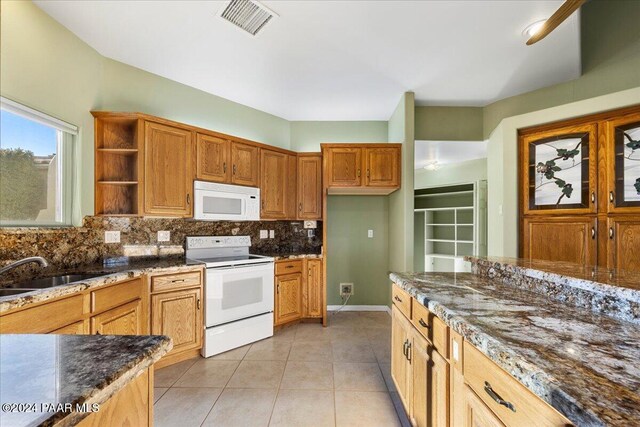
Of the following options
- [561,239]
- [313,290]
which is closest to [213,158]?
[313,290]

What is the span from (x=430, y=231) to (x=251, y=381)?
488 cm

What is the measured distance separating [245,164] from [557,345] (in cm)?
289

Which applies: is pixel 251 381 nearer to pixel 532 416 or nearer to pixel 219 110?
pixel 532 416

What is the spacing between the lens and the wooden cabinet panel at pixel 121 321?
5.90ft

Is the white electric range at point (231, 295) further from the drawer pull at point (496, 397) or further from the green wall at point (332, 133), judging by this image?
the drawer pull at point (496, 397)

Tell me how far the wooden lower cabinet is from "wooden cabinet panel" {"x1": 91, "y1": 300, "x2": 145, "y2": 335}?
4.69 ft

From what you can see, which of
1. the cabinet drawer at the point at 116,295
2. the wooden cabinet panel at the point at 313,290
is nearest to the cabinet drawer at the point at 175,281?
the cabinet drawer at the point at 116,295

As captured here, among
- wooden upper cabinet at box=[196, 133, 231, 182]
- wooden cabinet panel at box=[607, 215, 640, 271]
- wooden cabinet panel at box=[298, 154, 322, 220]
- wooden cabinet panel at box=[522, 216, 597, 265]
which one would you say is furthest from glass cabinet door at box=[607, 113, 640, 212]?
wooden upper cabinet at box=[196, 133, 231, 182]

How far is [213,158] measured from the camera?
2.80 m

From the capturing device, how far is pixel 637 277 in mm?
1245

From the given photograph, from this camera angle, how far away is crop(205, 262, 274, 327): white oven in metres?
2.51

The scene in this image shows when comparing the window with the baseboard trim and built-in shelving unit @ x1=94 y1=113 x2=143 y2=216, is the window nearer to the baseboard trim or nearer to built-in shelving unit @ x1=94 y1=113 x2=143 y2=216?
built-in shelving unit @ x1=94 y1=113 x2=143 y2=216

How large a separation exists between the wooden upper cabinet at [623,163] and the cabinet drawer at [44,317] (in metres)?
4.00

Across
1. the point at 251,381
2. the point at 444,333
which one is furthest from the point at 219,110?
the point at 444,333
